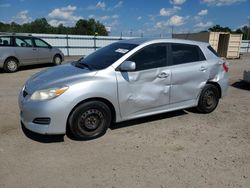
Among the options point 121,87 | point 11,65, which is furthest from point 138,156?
point 11,65

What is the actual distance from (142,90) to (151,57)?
656mm

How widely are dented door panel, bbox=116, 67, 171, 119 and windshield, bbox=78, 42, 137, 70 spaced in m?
0.37

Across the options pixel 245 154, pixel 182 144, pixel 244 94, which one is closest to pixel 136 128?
pixel 182 144

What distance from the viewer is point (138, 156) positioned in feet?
12.4

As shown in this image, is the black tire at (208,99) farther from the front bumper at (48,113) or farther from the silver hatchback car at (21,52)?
the silver hatchback car at (21,52)

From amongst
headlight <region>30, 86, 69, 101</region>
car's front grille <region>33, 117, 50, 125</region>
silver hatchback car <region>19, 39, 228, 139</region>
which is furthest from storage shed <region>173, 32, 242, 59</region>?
car's front grille <region>33, 117, 50, 125</region>

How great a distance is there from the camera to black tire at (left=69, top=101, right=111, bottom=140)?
4035 millimetres

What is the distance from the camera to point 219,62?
562 cm

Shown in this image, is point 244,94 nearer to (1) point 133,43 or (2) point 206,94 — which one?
(2) point 206,94

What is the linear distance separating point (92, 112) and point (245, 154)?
2.47 meters

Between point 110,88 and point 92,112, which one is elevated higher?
point 110,88

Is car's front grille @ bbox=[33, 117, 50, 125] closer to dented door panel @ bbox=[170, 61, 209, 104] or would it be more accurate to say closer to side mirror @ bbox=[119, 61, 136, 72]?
side mirror @ bbox=[119, 61, 136, 72]

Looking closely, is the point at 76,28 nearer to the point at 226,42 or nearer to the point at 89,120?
A: the point at 226,42

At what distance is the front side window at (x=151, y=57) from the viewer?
4.57 meters
